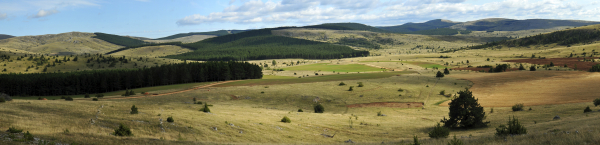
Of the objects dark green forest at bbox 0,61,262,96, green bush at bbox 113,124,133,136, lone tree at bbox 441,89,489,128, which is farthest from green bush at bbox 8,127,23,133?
dark green forest at bbox 0,61,262,96

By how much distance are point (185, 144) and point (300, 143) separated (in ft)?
28.6

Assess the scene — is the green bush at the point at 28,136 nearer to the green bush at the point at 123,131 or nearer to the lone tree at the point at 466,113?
the green bush at the point at 123,131

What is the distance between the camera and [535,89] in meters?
60.0

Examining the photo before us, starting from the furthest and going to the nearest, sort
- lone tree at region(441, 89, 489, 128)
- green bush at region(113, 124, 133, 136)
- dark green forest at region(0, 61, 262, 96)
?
dark green forest at region(0, 61, 262, 96) → lone tree at region(441, 89, 489, 128) → green bush at region(113, 124, 133, 136)

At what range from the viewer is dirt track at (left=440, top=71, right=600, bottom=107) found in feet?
158

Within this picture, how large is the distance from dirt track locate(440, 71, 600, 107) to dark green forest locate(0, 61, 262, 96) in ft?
275

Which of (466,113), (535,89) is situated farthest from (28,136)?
(535,89)

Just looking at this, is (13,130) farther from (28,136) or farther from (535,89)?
(535,89)

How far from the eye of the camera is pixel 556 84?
6309 cm

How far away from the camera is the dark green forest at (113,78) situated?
10488 cm

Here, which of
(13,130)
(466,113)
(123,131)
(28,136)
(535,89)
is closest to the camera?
(28,136)

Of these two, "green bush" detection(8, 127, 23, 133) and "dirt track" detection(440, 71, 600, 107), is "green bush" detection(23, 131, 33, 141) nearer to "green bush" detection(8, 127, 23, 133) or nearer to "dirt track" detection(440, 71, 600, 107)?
"green bush" detection(8, 127, 23, 133)

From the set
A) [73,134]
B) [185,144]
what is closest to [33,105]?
[73,134]

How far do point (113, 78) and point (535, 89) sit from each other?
125236mm
